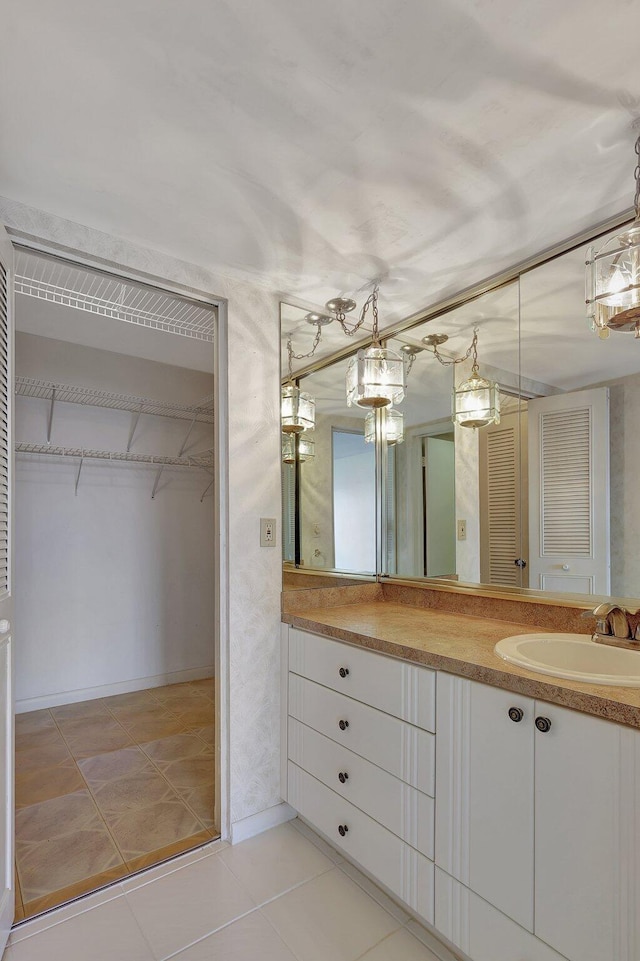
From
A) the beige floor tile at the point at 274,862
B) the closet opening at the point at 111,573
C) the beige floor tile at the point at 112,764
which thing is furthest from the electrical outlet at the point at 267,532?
the beige floor tile at the point at 112,764

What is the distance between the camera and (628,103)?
1.16 metres

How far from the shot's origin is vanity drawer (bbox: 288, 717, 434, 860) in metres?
1.43

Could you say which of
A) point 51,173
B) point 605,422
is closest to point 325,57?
point 51,173

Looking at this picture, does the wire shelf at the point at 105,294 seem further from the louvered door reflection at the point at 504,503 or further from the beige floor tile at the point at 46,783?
the beige floor tile at the point at 46,783

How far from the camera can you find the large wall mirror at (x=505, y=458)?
1652 mm

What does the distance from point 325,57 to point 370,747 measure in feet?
6.05

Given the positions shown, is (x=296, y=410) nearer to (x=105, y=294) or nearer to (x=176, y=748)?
(x=105, y=294)

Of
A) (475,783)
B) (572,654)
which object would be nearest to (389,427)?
(572,654)

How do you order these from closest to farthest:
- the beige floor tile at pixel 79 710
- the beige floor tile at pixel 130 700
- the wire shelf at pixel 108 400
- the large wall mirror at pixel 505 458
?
1. the large wall mirror at pixel 505 458
2. the wire shelf at pixel 108 400
3. the beige floor tile at pixel 79 710
4. the beige floor tile at pixel 130 700

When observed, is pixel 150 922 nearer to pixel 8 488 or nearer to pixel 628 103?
pixel 8 488

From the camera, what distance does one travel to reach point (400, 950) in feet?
4.72

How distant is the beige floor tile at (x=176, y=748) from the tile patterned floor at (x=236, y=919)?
788 mm

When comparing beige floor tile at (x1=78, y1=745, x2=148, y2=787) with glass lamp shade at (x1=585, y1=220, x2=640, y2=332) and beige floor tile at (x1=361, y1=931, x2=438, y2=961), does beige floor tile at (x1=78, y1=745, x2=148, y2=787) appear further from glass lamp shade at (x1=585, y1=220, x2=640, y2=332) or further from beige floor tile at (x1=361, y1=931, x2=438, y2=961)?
glass lamp shade at (x1=585, y1=220, x2=640, y2=332)

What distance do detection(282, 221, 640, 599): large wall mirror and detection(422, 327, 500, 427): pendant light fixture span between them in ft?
0.06
